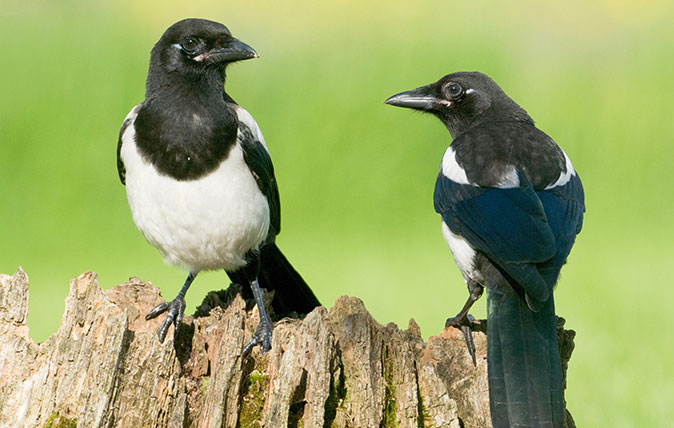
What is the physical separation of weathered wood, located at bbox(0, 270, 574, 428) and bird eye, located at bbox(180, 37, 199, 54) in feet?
3.26

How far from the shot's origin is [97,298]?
310 centimetres

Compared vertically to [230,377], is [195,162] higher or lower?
higher

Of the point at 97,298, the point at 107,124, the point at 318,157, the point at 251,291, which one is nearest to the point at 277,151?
the point at 318,157

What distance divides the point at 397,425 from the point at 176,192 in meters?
1.21

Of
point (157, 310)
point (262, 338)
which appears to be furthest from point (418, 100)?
point (157, 310)

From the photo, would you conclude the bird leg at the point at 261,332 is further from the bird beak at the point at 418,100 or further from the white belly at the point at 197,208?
the bird beak at the point at 418,100

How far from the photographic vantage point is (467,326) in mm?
3330

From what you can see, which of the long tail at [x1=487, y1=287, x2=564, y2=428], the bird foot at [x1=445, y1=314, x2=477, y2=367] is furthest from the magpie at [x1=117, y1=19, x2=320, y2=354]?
the long tail at [x1=487, y1=287, x2=564, y2=428]

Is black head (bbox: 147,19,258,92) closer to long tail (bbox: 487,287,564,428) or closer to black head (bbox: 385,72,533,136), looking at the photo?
black head (bbox: 385,72,533,136)

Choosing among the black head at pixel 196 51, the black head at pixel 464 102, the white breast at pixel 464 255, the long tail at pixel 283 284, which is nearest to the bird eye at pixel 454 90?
the black head at pixel 464 102

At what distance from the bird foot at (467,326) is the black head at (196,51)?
125 cm

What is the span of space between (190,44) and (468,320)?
4.81 ft

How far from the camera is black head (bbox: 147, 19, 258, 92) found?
3678 mm

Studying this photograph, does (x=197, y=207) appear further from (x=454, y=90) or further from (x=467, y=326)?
(x=454, y=90)
